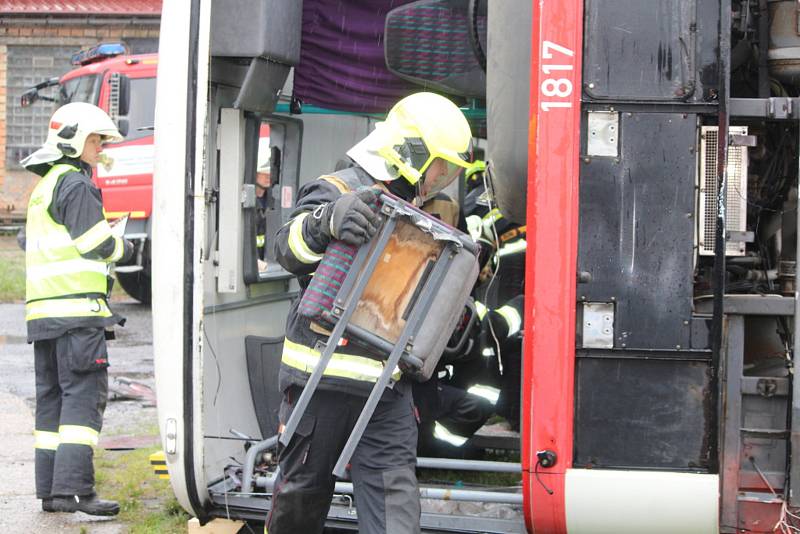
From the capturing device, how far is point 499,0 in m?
4.03

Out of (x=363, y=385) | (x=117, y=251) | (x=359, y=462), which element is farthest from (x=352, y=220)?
(x=117, y=251)

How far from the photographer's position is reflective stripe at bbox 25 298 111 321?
5359 millimetres

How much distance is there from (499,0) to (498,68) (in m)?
0.23

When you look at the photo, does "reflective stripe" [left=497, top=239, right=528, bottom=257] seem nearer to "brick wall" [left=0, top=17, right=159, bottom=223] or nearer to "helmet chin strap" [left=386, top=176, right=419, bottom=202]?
"helmet chin strap" [left=386, top=176, right=419, bottom=202]

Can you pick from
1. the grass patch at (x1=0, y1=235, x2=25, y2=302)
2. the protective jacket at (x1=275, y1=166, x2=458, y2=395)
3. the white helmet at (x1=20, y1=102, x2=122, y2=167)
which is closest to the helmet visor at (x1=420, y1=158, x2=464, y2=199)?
the protective jacket at (x1=275, y1=166, x2=458, y2=395)


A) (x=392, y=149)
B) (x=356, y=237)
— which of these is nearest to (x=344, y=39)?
(x=392, y=149)

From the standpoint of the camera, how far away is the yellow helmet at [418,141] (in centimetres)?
387

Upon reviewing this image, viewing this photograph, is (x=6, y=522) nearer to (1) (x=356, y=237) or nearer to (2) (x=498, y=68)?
(1) (x=356, y=237)

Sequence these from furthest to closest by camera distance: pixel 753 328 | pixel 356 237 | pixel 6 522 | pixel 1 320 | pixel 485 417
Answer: pixel 1 320, pixel 485 417, pixel 6 522, pixel 753 328, pixel 356 237

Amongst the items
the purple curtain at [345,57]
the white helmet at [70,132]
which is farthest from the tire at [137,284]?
the white helmet at [70,132]

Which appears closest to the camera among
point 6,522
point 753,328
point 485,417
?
point 753,328

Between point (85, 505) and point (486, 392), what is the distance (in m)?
2.05

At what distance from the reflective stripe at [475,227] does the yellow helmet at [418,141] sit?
7.60 feet

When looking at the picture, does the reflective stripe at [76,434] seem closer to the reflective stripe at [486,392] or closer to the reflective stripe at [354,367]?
the reflective stripe at [486,392]
